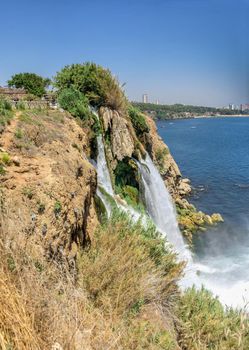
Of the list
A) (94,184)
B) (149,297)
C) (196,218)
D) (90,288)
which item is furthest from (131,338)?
(196,218)

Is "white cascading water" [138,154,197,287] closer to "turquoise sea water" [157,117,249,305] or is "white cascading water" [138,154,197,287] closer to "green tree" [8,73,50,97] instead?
"turquoise sea water" [157,117,249,305]

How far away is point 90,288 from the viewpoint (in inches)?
235

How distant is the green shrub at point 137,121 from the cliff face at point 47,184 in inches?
339

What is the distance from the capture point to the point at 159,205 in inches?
688

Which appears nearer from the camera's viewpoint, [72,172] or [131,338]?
[131,338]

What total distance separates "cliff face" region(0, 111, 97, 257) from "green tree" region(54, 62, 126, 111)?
15.0ft

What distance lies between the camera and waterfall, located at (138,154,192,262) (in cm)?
1661

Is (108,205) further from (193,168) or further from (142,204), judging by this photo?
(193,168)

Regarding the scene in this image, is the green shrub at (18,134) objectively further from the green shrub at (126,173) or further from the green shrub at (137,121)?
the green shrub at (137,121)

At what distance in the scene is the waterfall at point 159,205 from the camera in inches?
654

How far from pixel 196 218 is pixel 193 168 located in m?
22.1

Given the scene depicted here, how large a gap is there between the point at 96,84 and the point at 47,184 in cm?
946

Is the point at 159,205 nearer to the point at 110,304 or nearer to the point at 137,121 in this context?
the point at 137,121

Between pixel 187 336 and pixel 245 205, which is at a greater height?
pixel 187 336
